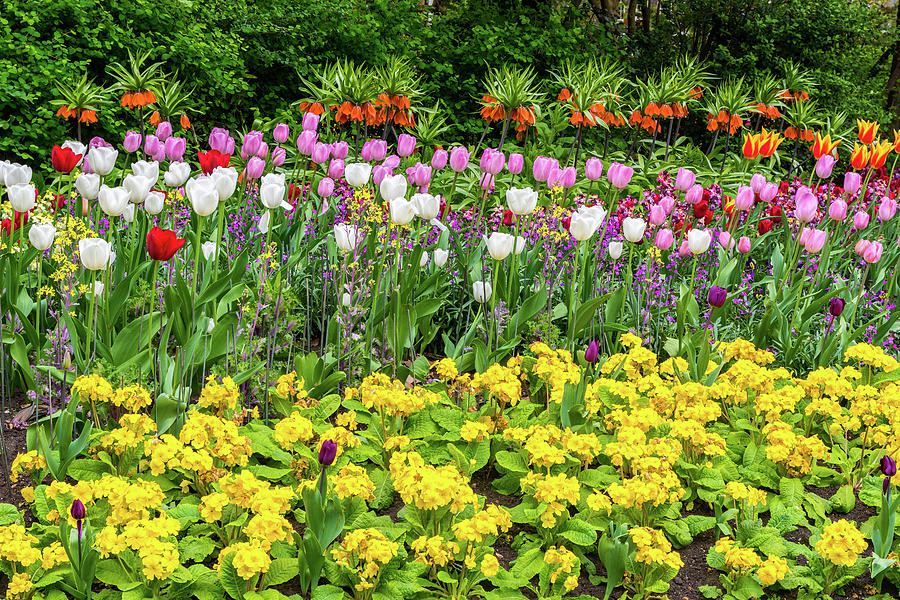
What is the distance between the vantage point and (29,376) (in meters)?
3.25

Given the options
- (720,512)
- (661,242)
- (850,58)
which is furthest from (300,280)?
(850,58)

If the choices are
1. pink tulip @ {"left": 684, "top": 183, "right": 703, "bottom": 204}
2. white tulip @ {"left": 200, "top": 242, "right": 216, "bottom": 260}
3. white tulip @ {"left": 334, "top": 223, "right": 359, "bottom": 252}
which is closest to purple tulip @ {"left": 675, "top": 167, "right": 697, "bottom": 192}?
pink tulip @ {"left": 684, "top": 183, "right": 703, "bottom": 204}

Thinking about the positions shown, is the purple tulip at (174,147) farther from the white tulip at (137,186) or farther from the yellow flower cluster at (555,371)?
the yellow flower cluster at (555,371)

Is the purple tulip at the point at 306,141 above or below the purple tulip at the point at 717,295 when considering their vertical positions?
above

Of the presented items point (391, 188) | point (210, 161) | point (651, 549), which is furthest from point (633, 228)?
point (210, 161)

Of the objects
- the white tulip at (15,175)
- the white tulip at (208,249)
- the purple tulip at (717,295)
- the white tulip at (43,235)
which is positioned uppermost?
the white tulip at (15,175)

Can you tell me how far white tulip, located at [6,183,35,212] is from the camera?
2930 millimetres

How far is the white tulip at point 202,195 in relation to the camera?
2949mm

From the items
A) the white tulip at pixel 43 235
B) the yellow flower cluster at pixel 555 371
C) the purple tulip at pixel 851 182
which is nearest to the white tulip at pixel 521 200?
the yellow flower cluster at pixel 555 371

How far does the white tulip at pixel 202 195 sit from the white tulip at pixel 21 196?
0.52 meters

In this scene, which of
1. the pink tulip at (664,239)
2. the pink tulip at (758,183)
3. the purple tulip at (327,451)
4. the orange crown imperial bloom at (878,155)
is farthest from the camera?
the orange crown imperial bloom at (878,155)

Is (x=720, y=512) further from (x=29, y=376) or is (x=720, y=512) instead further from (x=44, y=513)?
(x=29, y=376)

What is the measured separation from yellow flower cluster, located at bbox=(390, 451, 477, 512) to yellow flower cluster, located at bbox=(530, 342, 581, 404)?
0.77m

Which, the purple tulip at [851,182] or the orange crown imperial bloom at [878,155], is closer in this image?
the purple tulip at [851,182]
